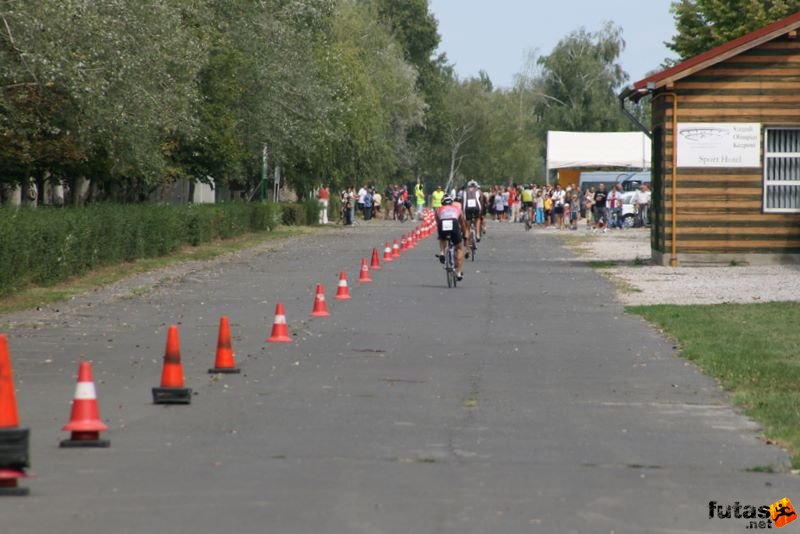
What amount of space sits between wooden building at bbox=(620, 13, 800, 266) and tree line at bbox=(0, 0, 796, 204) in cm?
992

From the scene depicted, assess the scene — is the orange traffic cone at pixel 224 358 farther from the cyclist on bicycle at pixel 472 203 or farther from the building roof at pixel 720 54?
the cyclist on bicycle at pixel 472 203

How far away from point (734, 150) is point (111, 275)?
12210mm

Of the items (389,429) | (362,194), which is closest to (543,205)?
(362,194)

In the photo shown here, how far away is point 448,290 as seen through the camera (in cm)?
2473

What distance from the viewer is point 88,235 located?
93.0 ft

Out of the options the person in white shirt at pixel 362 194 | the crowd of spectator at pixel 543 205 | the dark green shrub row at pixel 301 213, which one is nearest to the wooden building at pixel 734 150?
the crowd of spectator at pixel 543 205

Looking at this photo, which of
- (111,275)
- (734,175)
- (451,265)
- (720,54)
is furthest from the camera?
(734,175)

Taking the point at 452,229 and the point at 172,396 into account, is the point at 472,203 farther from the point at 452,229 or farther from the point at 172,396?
the point at 172,396

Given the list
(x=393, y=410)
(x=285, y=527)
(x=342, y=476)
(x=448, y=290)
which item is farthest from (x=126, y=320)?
(x=285, y=527)

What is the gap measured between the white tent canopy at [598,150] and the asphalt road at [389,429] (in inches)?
2367

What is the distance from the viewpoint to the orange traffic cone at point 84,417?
9.63 meters

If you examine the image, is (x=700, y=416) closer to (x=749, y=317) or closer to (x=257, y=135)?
(x=749, y=317)

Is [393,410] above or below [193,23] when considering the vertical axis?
below

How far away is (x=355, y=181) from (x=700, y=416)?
5846 cm
